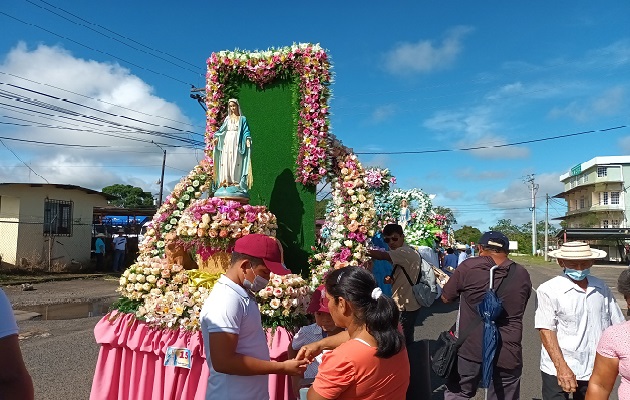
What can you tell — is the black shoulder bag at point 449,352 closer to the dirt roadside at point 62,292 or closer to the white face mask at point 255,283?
the white face mask at point 255,283

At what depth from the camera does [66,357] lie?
7.01 m

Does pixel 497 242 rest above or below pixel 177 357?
above

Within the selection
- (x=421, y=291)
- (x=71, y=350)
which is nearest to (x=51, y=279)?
(x=71, y=350)

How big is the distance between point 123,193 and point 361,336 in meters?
71.2

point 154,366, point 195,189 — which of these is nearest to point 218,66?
point 195,189

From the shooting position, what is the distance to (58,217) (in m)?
19.2

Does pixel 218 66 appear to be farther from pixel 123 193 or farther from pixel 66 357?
pixel 123 193

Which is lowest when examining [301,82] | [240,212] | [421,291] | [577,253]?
[421,291]

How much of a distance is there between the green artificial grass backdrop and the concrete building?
12717mm

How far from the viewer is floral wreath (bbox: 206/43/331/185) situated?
693cm

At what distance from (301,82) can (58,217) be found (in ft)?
51.4

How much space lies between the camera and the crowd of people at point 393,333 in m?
2.18

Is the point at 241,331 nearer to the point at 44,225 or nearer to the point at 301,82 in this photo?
the point at 301,82

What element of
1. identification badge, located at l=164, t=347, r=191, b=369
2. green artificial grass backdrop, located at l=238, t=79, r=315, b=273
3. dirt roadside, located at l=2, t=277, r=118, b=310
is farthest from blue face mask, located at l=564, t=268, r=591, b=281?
dirt roadside, located at l=2, t=277, r=118, b=310
